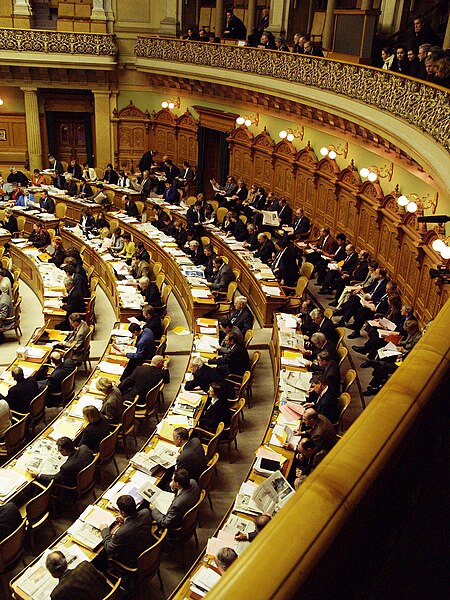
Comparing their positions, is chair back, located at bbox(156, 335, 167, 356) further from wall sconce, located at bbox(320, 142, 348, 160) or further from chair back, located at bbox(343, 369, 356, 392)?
wall sconce, located at bbox(320, 142, 348, 160)

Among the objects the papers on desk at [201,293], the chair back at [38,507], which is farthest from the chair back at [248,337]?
the chair back at [38,507]

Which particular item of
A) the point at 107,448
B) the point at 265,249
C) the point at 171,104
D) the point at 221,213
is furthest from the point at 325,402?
the point at 171,104

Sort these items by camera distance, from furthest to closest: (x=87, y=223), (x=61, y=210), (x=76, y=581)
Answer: (x=61, y=210), (x=87, y=223), (x=76, y=581)

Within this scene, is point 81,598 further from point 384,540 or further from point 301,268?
point 301,268

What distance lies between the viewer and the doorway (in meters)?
23.7

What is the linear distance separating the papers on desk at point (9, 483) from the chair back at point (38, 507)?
26cm

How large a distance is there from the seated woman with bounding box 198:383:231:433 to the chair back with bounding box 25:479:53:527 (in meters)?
2.17

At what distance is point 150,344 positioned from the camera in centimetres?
980

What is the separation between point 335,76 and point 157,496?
10132 millimetres

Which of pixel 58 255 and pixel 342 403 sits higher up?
pixel 342 403

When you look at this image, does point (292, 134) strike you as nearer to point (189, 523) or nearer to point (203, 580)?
point (189, 523)

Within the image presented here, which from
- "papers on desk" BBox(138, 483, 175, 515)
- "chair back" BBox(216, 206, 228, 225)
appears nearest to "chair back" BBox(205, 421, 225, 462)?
"papers on desk" BBox(138, 483, 175, 515)

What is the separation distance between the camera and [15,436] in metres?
8.23

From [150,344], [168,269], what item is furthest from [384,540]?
[168,269]
